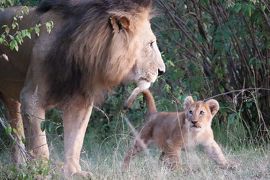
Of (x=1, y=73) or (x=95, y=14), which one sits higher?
(x=95, y=14)

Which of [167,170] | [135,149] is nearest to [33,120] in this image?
[167,170]

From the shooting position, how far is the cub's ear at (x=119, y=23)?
5.97 meters

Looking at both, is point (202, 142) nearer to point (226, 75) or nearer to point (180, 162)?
point (180, 162)

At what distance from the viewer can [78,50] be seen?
237 inches

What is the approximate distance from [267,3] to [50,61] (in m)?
2.46

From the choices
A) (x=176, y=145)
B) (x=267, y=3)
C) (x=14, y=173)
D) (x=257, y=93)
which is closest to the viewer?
(x=14, y=173)

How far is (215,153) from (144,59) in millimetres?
1049

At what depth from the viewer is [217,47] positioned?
25.8ft

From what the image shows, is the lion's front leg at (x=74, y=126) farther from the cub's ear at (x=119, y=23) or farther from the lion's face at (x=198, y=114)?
the lion's face at (x=198, y=114)

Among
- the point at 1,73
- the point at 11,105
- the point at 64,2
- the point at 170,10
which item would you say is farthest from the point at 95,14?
the point at 170,10

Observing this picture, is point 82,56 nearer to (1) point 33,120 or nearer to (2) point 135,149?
(1) point 33,120

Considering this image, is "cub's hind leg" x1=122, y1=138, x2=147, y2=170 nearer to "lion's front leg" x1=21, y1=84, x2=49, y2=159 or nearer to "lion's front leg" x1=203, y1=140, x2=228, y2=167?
"lion's front leg" x1=203, y1=140, x2=228, y2=167

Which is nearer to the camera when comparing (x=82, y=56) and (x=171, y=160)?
(x=82, y=56)

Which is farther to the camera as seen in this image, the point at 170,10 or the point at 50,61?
the point at 170,10
